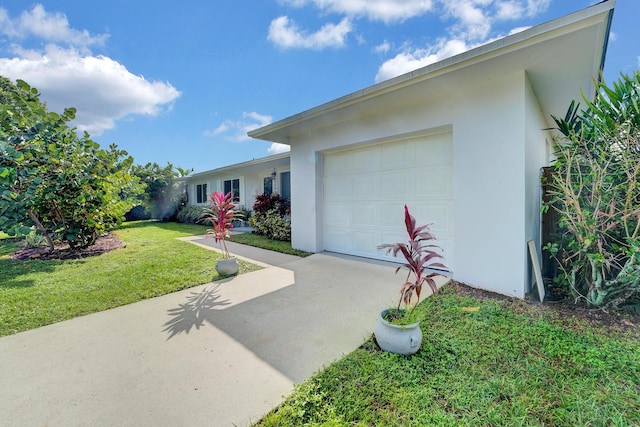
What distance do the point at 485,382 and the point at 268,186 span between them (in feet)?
38.5

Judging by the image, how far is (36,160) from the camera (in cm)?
573

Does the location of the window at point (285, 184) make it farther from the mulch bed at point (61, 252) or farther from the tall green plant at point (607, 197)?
the tall green plant at point (607, 197)

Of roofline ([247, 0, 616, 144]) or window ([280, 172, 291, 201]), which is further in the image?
window ([280, 172, 291, 201])

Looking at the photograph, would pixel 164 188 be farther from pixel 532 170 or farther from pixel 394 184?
pixel 532 170

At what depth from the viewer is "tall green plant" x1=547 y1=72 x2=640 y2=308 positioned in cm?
310

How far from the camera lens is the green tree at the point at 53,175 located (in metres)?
5.26

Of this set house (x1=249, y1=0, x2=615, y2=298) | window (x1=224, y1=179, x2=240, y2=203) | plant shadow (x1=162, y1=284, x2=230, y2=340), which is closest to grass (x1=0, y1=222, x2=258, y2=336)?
plant shadow (x1=162, y1=284, x2=230, y2=340)

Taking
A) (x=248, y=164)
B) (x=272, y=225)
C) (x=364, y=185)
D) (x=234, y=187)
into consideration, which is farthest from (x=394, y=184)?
(x=234, y=187)

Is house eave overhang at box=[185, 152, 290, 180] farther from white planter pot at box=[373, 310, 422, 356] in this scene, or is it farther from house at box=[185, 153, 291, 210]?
white planter pot at box=[373, 310, 422, 356]

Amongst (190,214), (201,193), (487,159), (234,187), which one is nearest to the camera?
(487,159)

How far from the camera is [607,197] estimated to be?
10.7 ft

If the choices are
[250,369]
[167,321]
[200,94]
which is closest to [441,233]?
[250,369]

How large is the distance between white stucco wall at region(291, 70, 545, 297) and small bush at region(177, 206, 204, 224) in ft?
43.0

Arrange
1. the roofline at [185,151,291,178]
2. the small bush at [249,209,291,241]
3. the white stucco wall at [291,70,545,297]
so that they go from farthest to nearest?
1. the roofline at [185,151,291,178]
2. the small bush at [249,209,291,241]
3. the white stucco wall at [291,70,545,297]
